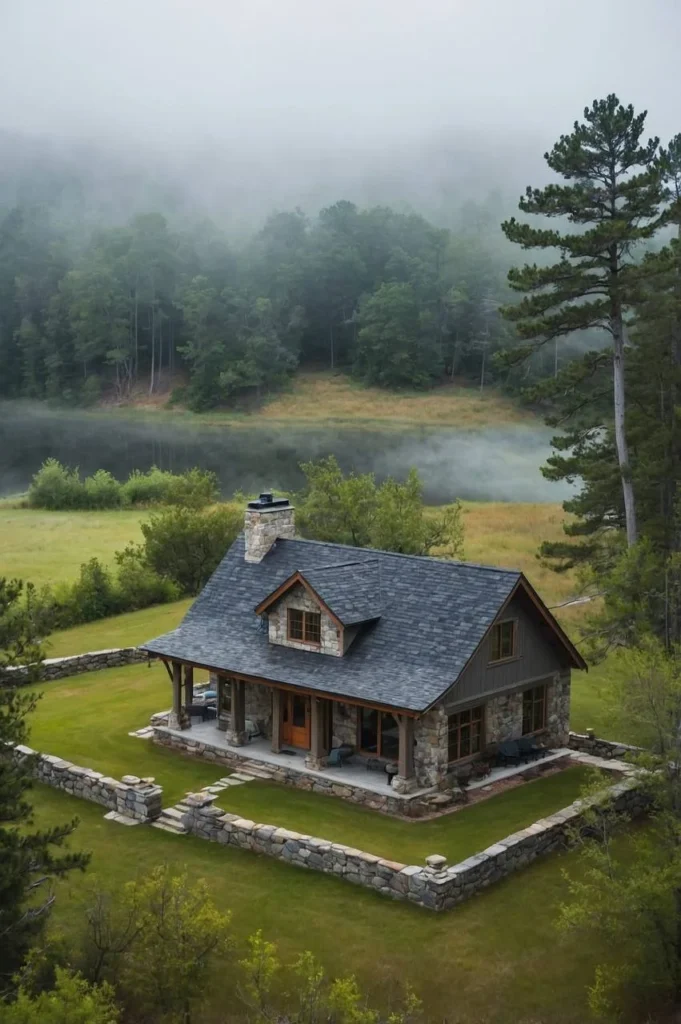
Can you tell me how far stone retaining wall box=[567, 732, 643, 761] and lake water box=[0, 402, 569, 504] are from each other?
142ft

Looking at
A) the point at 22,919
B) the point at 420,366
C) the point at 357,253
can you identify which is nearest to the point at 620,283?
the point at 22,919

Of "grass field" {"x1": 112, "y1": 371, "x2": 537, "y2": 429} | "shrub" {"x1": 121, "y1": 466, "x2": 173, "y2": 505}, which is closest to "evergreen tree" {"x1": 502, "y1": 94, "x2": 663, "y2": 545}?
"shrub" {"x1": 121, "y1": 466, "x2": 173, "y2": 505}

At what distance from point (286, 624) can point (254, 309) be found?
105m

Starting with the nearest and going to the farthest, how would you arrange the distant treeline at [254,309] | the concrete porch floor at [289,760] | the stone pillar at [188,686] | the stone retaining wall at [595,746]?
the concrete porch floor at [289,760]
the stone retaining wall at [595,746]
the stone pillar at [188,686]
the distant treeline at [254,309]

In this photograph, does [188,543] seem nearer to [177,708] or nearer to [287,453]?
[177,708]

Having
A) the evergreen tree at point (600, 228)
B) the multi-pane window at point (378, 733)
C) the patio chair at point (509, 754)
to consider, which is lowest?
the patio chair at point (509, 754)

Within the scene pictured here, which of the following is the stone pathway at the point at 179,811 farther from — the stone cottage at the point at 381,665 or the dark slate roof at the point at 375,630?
the dark slate roof at the point at 375,630

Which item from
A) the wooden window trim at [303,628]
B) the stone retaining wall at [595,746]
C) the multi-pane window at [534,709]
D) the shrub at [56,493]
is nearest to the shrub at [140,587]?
the wooden window trim at [303,628]

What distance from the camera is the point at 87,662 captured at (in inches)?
1346

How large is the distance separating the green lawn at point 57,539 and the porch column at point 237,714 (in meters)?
21.7

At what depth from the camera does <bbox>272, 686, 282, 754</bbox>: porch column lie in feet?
81.7

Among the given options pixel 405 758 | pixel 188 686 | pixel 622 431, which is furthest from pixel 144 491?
pixel 405 758

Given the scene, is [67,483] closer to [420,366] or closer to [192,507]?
[192,507]

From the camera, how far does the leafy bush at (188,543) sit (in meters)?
44.1
